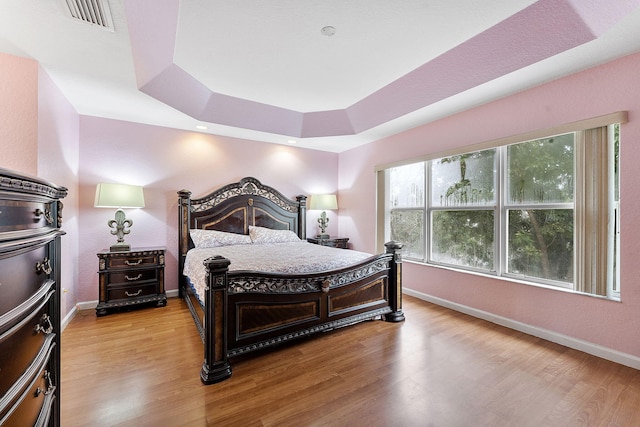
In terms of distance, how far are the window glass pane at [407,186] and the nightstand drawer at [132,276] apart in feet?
11.5

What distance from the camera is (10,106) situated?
2082 millimetres

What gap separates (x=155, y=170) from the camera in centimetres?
364

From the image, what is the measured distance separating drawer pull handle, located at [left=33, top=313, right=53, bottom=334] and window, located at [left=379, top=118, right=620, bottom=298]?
3.54m

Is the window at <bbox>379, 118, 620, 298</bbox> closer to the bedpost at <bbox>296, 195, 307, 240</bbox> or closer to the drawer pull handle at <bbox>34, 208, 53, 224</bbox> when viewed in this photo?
the bedpost at <bbox>296, 195, 307, 240</bbox>

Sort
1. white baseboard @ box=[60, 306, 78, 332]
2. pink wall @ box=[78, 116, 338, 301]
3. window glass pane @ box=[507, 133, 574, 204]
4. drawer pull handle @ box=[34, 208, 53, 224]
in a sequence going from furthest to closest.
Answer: pink wall @ box=[78, 116, 338, 301]
white baseboard @ box=[60, 306, 78, 332]
window glass pane @ box=[507, 133, 574, 204]
drawer pull handle @ box=[34, 208, 53, 224]

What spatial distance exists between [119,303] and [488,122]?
4.59 metres

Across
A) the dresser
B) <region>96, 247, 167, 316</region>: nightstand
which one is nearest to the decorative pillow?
Result: <region>96, 247, 167, 316</region>: nightstand

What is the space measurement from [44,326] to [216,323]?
996 millimetres

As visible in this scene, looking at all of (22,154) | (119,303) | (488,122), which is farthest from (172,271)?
(488,122)

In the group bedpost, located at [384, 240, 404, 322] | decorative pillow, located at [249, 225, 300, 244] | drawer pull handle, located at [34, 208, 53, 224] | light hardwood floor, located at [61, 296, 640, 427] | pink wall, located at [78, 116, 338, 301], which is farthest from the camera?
decorative pillow, located at [249, 225, 300, 244]

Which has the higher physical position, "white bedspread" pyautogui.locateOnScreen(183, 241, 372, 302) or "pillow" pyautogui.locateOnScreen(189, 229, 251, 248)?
"pillow" pyautogui.locateOnScreen(189, 229, 251, 248)

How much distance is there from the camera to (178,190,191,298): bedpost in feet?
11.9

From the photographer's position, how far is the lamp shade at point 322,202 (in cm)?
465

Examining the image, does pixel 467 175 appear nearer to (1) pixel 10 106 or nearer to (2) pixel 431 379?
(2) pixel 431 379
